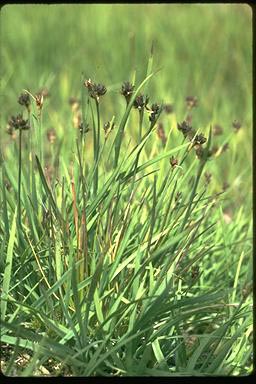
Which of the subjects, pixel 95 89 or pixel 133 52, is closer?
pixel 95 89

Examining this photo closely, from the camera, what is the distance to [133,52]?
4367 millimetres

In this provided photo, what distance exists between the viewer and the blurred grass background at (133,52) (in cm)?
414

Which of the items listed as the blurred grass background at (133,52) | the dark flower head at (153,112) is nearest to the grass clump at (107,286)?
the dark flower head at (153,112)

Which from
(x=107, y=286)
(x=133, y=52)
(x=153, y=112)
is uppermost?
(x=133, y=52)

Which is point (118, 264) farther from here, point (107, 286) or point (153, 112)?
point (153, 112)

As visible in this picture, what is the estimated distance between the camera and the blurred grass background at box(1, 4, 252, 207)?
13.6 ft

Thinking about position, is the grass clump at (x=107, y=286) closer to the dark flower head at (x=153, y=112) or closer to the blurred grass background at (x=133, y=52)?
the dark flower head at (x=153, y=112)

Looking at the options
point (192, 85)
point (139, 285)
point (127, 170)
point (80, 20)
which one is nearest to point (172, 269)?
point (139, 285)

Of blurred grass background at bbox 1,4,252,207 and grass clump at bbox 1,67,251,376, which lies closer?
grass clump at bbox 1,67,251,376

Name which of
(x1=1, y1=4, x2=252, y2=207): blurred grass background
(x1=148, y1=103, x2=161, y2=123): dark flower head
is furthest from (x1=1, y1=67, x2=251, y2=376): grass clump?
(x1=1, y1=4, x2=252, y2=207): blurred grass background

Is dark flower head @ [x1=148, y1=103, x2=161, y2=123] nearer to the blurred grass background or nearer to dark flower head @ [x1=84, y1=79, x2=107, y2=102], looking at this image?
dark flower head @ [x1=84, y1=79, x2=107, y2=102]

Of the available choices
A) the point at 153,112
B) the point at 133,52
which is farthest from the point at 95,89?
the point at 133,52

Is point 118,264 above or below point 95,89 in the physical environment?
below

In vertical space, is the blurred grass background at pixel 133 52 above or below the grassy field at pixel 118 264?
above
